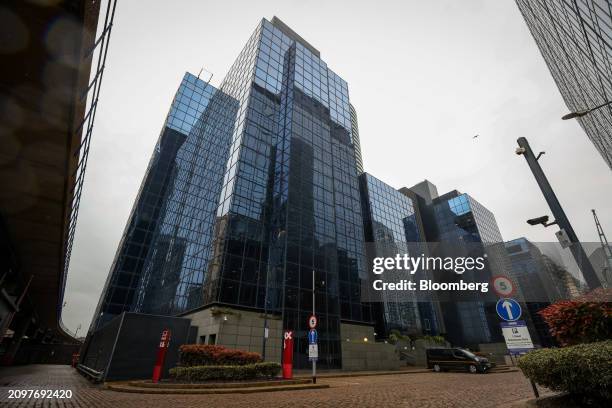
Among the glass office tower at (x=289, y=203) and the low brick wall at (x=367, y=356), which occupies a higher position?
the glass office tower at (x=289, y=203)

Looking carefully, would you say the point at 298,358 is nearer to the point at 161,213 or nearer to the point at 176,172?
the point at 161,213

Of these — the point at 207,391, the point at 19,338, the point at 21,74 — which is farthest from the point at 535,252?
the point at 19,338

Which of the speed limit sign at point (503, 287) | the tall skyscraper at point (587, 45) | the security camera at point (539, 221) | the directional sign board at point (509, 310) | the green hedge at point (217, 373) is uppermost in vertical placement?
the tall skyscraper at point (587, 45)

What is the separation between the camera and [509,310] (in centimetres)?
827

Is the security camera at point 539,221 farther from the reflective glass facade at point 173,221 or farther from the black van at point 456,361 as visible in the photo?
the reflective glass facade at point 173,221

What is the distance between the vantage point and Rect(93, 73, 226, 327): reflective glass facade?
39156 millimetres

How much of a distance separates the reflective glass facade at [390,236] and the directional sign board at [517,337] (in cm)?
3890

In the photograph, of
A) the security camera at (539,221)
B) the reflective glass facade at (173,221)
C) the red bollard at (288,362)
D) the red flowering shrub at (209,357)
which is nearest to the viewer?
the security camera at (539,221)

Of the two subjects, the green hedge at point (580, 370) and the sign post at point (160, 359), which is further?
the sign post at point (160, 359)

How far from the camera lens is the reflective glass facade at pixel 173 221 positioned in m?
39.2

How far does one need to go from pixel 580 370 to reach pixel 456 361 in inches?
861

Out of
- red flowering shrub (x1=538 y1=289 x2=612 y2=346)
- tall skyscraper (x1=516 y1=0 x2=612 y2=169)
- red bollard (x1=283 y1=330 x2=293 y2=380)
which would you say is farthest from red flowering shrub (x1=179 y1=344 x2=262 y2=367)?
tall skyscraper (x1=516 y1=0 x2=612 y2=169)

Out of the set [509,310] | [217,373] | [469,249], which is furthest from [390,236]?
[509,310]

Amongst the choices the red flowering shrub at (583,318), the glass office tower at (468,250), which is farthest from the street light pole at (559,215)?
the glass office tower at (468,250)
